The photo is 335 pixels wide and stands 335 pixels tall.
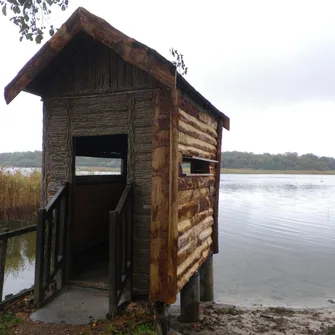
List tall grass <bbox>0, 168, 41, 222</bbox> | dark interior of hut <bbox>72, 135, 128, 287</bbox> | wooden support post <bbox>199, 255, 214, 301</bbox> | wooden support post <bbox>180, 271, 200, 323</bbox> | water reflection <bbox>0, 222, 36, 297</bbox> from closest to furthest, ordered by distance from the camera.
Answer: dark interior of hut <bbox>72, 135, 128, 287</bbox>, wooden support post <bbox>180, 271, 200, 323</bbox>, wooden support post <bbox>199, 255, 214, 301</bbox>, water reflection <bbox>0, 222, 36, 297</bbox>, tall grass <bbox>0, 168, 41, 222</bbox>

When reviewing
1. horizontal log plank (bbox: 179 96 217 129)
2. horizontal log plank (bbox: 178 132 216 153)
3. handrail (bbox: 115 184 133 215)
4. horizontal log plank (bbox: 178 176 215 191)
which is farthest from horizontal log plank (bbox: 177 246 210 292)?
horizontal log plank (bbox: 179 96 217 129)

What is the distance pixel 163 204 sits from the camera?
4719 millimetres

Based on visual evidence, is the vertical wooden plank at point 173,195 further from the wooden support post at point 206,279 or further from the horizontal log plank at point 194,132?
the wooden support post at point 206,279

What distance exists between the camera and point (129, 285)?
4875mm

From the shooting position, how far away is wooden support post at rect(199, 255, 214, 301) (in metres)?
Answer: 8.66

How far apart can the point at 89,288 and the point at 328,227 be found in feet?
72.2

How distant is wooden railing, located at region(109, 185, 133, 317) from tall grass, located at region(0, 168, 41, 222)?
11.6 m

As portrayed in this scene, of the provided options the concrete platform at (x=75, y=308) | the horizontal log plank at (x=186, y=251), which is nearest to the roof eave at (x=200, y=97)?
the horizontal log plank at (x=186, y=251)

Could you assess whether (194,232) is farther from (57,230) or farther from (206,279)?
(206,279)

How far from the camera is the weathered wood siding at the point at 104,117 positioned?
4902 millimetres

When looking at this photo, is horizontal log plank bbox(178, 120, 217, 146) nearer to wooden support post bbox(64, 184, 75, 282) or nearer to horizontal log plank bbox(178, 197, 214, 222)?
horizontal log plank bbox(178, 197, 214, 222)

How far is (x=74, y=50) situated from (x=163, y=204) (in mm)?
3176

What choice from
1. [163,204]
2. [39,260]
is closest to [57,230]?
[39,260]

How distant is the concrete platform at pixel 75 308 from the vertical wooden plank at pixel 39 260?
0.64ft
